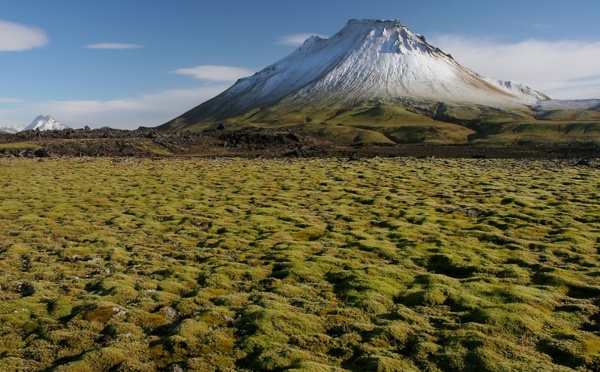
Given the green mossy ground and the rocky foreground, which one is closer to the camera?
the green mossy ground

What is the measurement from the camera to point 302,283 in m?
17.3

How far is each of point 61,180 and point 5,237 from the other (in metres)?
→ 26.3

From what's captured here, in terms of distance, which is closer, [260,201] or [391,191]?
[260,201]

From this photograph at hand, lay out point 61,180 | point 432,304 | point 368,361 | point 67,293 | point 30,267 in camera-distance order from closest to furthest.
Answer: point 368,361, point 432,304, point 67,293, point 30,267, point 61,180

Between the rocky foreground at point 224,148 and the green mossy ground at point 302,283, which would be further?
the rocky foreground at point 224,148

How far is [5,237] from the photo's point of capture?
78.3ft

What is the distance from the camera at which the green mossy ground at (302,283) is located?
11703mm

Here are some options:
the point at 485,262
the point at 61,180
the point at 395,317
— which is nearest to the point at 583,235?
the point at 485,262

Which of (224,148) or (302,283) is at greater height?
(224,148)

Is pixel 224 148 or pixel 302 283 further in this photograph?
pixel 224 148

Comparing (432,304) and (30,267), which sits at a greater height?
(30,267)

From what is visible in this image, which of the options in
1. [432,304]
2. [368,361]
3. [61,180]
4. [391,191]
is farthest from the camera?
[61,180]

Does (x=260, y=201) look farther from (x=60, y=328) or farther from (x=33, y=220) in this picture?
(x=60, y=328)

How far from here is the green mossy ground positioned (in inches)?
461
